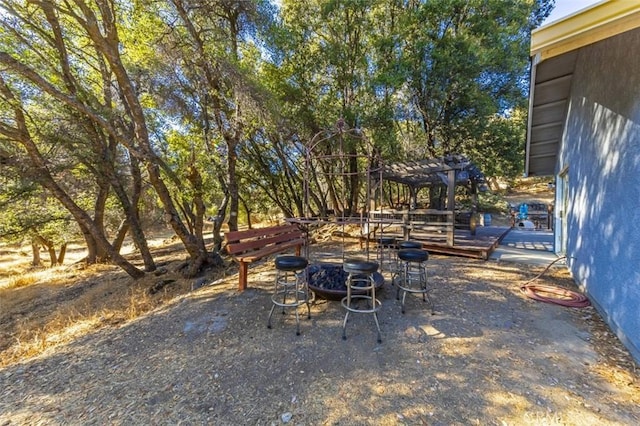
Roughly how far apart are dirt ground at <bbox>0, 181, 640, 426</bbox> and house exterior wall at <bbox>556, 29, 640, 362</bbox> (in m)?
0.44

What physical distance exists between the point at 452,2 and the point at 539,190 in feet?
68.2

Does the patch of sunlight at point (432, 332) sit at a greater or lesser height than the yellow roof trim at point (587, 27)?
lesser

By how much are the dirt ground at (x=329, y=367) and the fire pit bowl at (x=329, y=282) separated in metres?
0.19

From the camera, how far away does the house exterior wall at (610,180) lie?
2.58 metres

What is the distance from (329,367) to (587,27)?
3565 millimetres

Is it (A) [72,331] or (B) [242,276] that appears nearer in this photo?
(A) [72,331]

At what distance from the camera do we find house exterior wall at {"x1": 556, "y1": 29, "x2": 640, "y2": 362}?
2578 millimetres

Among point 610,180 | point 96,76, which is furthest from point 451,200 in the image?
point 96,76

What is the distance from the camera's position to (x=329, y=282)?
154 inches

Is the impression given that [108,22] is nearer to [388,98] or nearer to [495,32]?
[388,98]

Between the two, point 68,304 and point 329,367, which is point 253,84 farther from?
point 68,304

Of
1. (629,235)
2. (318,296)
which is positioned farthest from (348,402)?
(629,235)

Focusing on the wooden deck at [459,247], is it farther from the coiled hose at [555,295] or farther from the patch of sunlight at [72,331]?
the patch of sunlight at [72,331]

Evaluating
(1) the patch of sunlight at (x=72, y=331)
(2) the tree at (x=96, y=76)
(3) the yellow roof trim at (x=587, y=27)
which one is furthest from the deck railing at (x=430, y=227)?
(1) the patch of sunlight at (x=72, y=331)
